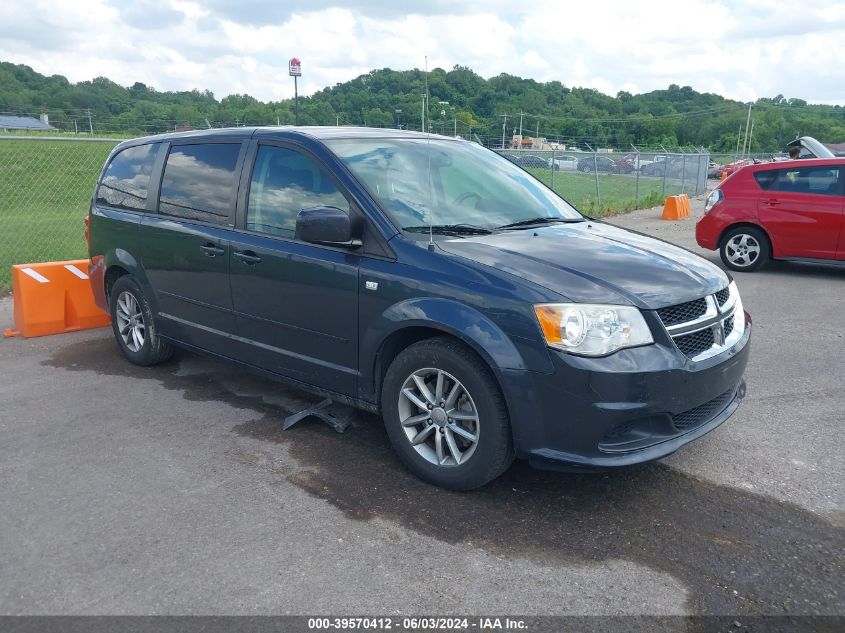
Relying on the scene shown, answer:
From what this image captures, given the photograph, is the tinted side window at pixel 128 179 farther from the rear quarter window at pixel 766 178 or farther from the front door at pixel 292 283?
the rear quarter window at pixel 766 178

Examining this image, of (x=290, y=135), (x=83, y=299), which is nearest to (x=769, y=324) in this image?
(x=290, y=135)

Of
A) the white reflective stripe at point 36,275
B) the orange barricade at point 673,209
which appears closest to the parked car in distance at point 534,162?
the orange barricade at point 673,209

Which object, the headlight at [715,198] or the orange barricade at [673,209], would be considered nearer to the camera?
the headlight at [715,198]

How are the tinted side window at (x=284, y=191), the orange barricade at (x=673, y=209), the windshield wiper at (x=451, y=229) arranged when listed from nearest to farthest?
the windshield wiper at (x=451, y=229) → the tinted side window at (x=284, y=191) → the orange barricade at (x=673, y=209)

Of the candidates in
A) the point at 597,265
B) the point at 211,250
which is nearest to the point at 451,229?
the point at 597,265

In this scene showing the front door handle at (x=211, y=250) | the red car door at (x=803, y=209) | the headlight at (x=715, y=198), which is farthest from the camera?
the headlight at (x=715, y=198)

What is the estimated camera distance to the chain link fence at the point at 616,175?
750 inches

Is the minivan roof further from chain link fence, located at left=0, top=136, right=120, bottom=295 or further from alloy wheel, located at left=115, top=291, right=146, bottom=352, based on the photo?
chain link fence, located at left=0, top=136, right=120, bottom=295

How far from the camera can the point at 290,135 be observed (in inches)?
175

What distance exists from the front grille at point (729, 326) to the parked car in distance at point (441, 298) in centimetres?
2

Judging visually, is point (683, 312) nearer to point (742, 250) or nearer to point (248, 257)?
point (248, 257)

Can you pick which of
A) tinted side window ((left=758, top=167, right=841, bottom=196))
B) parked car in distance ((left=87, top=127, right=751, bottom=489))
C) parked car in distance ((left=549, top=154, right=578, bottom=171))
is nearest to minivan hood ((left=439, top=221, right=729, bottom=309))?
parked car in distance ((left=87, top=127, right=751, bottom=489))

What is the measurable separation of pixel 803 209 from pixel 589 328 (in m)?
8.01

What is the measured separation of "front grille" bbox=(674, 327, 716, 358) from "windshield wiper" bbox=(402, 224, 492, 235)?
3.99 ft
